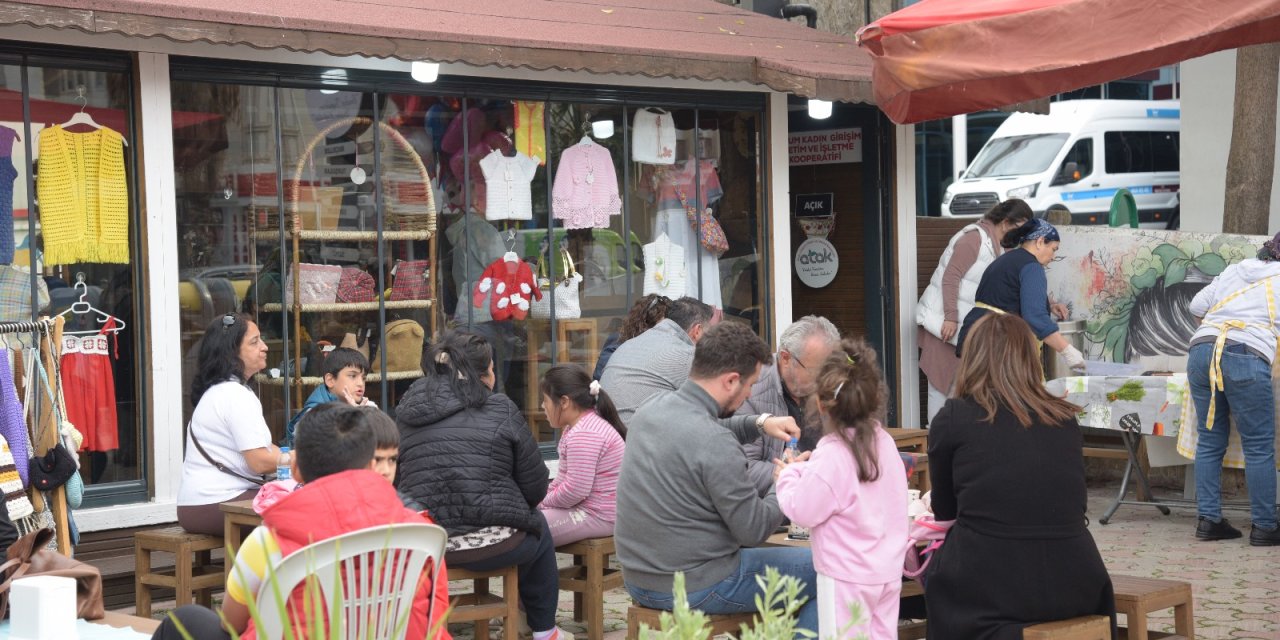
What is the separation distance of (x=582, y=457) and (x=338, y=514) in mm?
2374

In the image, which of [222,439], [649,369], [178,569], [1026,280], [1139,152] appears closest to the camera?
[178,569]

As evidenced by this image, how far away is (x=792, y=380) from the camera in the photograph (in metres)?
6.10

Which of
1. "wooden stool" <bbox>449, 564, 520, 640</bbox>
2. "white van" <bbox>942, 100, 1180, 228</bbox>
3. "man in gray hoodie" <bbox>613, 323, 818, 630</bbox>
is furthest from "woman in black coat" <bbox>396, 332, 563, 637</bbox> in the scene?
"white van" <bbox>942, 100, 1180, 228</bbox>

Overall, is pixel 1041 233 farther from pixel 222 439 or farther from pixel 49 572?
pixel 49 572

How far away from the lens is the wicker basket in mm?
8125

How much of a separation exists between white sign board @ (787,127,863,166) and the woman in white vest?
113cm

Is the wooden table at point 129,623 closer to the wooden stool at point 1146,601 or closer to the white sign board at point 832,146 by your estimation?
the wooden stool at point 1146,601

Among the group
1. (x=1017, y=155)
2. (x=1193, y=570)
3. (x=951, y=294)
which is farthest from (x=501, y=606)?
(x=1017, y=155)

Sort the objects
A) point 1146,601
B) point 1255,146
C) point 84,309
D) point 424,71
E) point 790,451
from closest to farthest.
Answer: point 1146,601 → point 790,451 → point 84,309 → point 424,71 → point 1255,146

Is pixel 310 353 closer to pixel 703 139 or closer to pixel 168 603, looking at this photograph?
pixel 168 603

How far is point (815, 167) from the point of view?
1167cm

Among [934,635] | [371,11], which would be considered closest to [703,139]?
[371,11]

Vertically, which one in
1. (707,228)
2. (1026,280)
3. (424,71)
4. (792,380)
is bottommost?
(792,380)

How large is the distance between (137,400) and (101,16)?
1982mm
